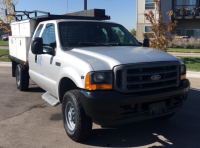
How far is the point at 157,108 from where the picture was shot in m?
4.04

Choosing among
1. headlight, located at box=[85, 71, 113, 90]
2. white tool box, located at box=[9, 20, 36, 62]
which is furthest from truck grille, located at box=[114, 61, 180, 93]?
white tool box, located at box=[9, 20, 36, 62]

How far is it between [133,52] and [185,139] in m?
1.75

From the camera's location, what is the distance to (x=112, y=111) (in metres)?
3.74

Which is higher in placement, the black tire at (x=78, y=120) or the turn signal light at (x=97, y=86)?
the turn signal light at (x=97, y=86)

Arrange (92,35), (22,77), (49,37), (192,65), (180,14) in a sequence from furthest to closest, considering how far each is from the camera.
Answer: (180,14)
(192,65)
(22,77)
(49,37)
(92,35)

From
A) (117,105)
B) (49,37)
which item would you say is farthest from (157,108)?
(49,37)

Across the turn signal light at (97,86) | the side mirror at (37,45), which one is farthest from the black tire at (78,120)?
the side mirror at (37,45)

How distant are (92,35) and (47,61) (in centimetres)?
110

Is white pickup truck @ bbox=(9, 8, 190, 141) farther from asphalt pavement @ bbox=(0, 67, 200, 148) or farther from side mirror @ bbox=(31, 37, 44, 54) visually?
asphalt pavement @ bbox=(0, 67, 200, 148)

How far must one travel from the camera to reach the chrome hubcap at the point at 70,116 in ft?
14.4

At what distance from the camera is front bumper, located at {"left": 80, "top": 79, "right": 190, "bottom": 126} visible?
12.2ft

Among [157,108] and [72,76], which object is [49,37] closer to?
[72,76]

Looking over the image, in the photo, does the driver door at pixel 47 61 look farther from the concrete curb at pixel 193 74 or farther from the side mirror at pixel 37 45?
the concrete curb at pixel 193 74

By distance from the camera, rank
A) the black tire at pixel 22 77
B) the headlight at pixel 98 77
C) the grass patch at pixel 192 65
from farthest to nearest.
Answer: the grass patch at pixel 192 65, the black tire at pixel 22 77, the headlight at pixel 98 77
